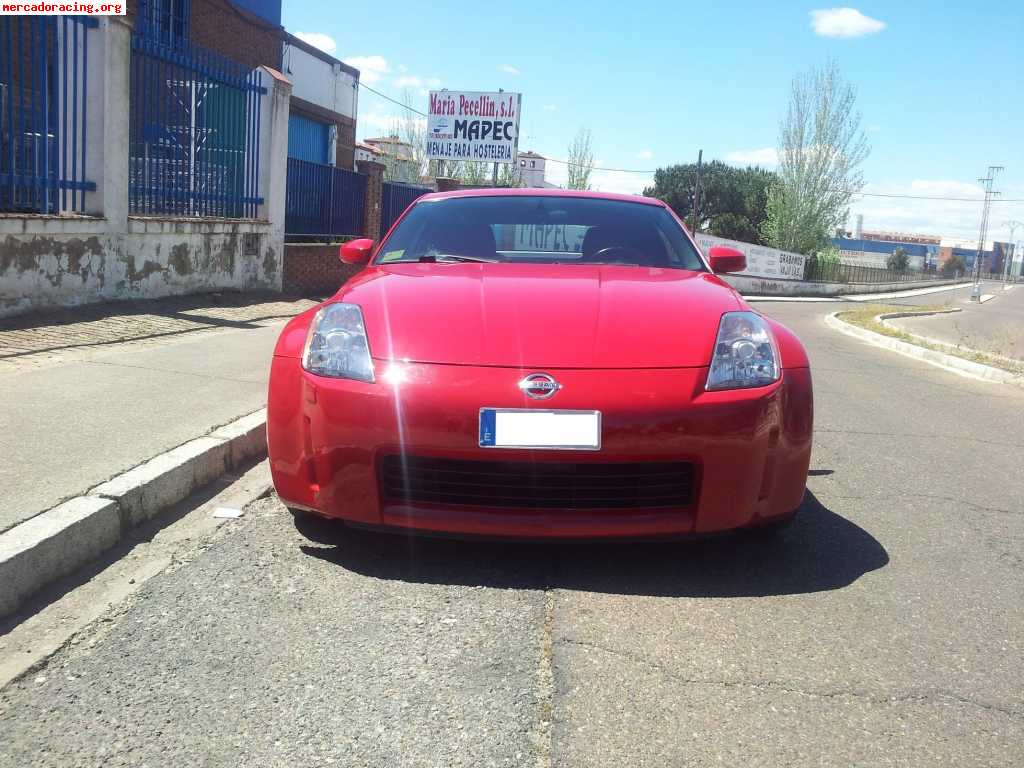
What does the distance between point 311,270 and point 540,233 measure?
33.1ft

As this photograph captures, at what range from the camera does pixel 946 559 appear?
3461 millimetres

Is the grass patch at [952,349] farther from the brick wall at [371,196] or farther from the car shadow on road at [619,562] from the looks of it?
the brick wall at [371,196]

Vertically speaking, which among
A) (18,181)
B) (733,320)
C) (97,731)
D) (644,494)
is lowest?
(97,731)

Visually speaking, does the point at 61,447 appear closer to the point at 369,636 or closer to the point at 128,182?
the point at 369,636

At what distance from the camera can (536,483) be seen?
288cm

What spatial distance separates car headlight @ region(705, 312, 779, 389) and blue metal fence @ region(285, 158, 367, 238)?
37.0ft

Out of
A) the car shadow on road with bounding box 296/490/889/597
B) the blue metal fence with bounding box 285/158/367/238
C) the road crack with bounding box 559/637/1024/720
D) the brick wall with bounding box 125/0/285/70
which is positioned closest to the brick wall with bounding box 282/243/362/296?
the blue metal fence with bounding box 285/158/367/238

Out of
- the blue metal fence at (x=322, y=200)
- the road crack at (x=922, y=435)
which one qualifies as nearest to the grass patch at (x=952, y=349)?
the road crack at (x=922, y=435)

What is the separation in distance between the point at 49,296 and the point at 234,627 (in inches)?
239

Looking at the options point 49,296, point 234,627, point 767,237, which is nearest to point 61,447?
point 234,627

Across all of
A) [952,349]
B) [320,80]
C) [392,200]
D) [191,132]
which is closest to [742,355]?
[191,132]

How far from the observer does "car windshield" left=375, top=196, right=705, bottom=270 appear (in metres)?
4.13

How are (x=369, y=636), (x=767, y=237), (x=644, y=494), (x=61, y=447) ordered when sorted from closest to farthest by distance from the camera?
(x=369, y=636)
(x=644, y=494)
(x=61, y=447)
(x=767, y=237)

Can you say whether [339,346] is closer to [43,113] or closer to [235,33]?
[43,113]
